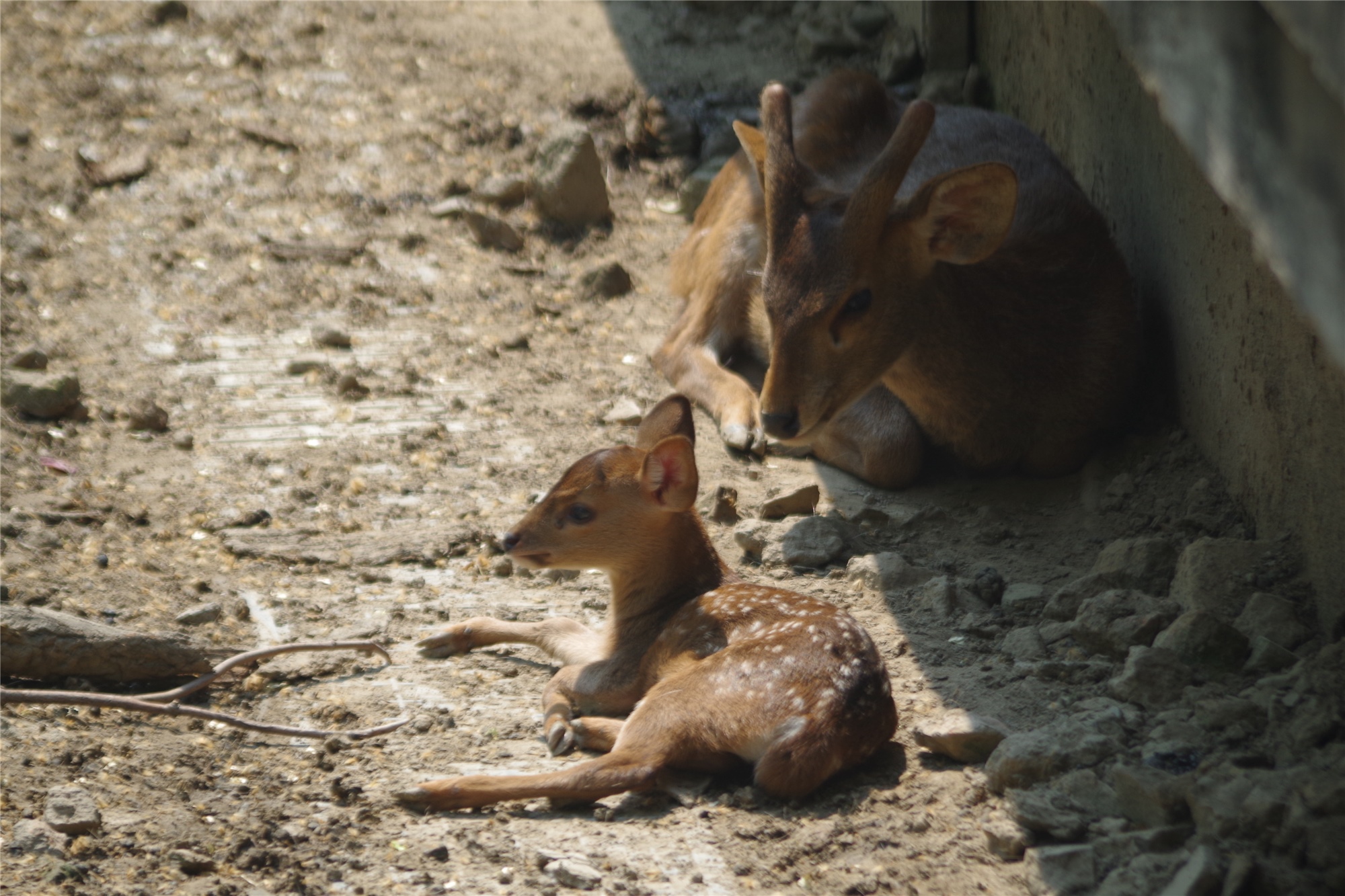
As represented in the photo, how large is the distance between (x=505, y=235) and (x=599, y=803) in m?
4.59

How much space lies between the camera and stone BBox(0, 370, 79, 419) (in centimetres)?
580

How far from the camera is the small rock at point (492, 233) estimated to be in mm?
7617

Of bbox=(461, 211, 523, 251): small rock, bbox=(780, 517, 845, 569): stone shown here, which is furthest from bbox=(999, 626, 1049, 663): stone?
bbox=(461, 211, 523, 251): small rock

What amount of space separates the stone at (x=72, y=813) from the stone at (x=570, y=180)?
5.03 metres

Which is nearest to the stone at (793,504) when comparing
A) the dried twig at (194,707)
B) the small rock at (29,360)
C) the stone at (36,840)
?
the dried twig at (194,707)

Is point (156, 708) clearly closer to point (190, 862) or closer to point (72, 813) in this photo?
point (72, 813)

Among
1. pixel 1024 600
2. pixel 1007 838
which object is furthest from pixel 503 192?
pixel 1007 838

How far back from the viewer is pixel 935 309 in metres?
5.09

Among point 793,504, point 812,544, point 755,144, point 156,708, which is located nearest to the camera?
point 156,708

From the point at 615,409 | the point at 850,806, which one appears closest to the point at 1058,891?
the point at 850,806

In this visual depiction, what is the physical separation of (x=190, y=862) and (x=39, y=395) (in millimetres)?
3206

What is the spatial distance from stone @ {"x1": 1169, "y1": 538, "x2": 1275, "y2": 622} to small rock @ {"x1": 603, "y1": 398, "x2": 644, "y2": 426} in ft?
8.41

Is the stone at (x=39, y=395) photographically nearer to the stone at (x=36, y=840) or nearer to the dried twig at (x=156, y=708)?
the dried twig at (x=156, y=708)

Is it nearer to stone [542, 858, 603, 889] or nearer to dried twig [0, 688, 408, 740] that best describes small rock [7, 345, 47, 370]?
dried twig [0, 688, 408, 740]
